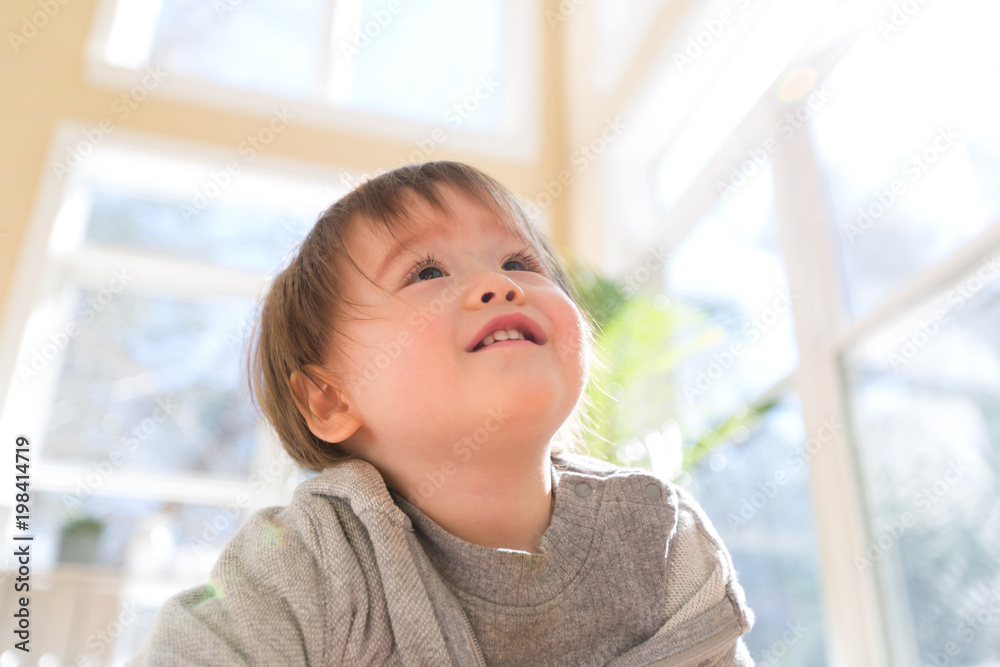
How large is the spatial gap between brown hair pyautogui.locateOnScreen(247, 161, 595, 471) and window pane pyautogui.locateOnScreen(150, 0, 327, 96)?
10.7ft

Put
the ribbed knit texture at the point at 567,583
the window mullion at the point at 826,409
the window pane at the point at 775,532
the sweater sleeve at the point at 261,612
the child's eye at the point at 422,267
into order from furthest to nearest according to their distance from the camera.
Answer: the window pane at the point at 775,532, the window mullion at the point at 826,409, the child's eye at the point at 422,267, the ribbed knit texture at the point at 567,583, the sweater sleeve at the point at 261,612

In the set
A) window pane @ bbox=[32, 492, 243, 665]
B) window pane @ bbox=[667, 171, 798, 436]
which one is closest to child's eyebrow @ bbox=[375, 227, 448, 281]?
window pane @ bbox=[667, 171, 798, 436]

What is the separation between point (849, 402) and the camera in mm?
2047

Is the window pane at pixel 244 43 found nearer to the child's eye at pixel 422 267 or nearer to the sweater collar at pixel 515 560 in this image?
the child's eye at pixel 422 267

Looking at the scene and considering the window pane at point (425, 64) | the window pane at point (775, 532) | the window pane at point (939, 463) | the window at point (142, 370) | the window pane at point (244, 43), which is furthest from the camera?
the window pane at point (425, 64)

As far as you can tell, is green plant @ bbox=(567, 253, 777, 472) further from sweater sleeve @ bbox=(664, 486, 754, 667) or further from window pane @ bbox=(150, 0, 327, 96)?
window pane @ bbox=(150, 0, 327, 96)

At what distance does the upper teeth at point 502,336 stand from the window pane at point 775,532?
1527 millimetres

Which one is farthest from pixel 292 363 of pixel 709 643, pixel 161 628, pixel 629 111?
pixel 629 111

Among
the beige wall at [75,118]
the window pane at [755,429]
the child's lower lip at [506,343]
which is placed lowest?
the window pane at [755,429]

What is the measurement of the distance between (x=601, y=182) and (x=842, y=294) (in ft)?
6.20

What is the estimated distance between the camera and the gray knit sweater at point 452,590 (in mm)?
712

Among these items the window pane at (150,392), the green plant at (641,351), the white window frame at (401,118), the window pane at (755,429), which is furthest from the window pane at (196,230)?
the window pane at (755,429)

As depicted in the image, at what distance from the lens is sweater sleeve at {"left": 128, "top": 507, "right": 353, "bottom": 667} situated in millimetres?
674

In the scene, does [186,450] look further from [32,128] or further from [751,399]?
[751,399]
